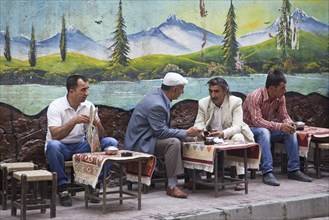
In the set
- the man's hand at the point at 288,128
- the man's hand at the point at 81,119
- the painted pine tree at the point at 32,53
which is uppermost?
the painted pine tree at the point at 32,53

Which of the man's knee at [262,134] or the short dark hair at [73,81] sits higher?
the short dark hair at [73,81]

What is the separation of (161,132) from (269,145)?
1.71 metres

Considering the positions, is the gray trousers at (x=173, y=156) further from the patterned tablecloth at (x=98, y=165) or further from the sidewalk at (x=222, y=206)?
the patterned tablecloth at (x=98, y=165)

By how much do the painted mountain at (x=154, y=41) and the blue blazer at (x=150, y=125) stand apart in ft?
3.16

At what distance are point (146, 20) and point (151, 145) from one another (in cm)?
189

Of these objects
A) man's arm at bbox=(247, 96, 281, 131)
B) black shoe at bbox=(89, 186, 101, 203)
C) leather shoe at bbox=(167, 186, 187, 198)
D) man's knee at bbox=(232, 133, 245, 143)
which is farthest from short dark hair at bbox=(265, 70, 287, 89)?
black shoe at bbox=(89, 186, 101, 203)

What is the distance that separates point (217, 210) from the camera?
7199 millimetres

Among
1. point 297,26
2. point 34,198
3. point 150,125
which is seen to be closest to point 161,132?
point 150,125

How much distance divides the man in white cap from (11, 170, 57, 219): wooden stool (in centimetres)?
141

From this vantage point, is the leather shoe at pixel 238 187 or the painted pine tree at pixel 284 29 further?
the painted pine tree at pixel 284 29

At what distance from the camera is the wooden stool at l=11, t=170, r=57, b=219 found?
670 centimetres

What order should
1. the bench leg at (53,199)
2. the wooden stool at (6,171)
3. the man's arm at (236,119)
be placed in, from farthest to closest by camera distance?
the man's arm at (236,119) < the wooden stool at (6,171) < the bench leg at (53,199)

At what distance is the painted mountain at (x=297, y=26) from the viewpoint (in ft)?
32.7

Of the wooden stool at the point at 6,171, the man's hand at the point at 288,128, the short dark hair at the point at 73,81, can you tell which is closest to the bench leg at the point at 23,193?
the wooden stool at the point at 6,171
